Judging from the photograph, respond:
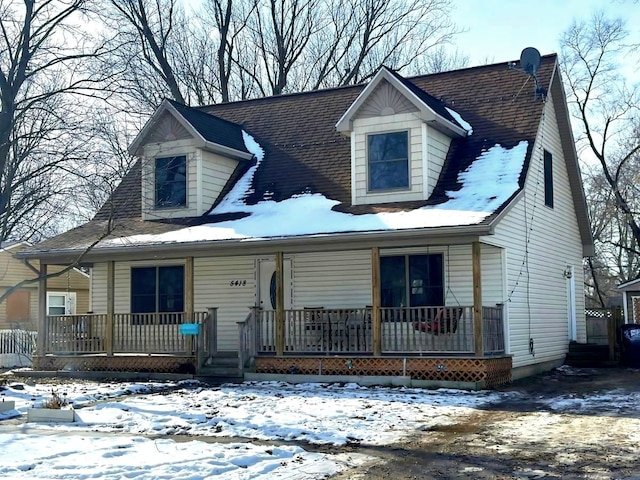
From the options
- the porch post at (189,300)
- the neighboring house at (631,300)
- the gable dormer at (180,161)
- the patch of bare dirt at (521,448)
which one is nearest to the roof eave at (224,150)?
the gable dormer at (180,161)

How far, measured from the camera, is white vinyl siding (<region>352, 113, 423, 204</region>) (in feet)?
59.6

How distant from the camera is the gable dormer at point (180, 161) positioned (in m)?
20.7

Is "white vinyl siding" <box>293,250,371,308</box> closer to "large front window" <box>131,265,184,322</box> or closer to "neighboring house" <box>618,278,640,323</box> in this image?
"large front window" <box>131,265,184,322</box>

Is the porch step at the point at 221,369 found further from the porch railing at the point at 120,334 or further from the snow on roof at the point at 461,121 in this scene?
the snow on roof at the point at 461,121

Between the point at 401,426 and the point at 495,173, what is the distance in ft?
26.9

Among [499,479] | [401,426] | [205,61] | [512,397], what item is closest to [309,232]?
[512,397]

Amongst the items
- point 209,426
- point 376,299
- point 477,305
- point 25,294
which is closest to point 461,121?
point 376,299

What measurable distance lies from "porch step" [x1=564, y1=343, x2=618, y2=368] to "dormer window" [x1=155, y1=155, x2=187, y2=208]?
1121 cm

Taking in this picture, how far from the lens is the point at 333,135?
21.6m

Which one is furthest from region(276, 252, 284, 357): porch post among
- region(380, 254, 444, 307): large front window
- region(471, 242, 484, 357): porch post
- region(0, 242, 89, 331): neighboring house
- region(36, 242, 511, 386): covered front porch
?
region(0, 242, 89, 331): neighboring house

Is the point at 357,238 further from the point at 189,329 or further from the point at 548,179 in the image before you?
the point at 548,179

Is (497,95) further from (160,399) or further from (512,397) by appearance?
(160,399)

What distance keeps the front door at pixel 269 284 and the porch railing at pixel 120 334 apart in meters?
1.64

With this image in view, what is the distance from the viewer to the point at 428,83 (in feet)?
72.6
